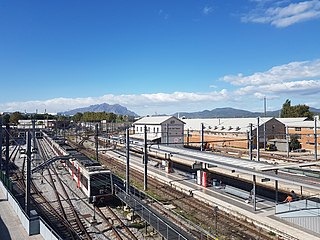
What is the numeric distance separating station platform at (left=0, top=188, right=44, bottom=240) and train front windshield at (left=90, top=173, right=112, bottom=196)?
4.17 metres

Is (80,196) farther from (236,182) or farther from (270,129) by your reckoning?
(270,129)

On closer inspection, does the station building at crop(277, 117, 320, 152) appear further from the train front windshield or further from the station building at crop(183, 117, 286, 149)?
the train front windshield

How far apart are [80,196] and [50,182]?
570 centimetres

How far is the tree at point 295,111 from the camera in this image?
6500 centimetres

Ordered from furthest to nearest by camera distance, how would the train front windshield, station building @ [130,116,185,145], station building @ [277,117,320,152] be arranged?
station building @ [130,116,185,145] < station building @ [277,117,320,152] < the train front windshield

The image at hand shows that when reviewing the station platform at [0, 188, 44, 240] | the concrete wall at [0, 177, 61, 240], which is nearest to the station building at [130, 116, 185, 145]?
the station platform at [0, 188, 44, 240]

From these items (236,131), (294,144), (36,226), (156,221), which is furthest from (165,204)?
(294,144)

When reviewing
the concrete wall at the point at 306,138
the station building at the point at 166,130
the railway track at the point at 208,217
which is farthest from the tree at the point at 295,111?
the railway track at the point at 208,217

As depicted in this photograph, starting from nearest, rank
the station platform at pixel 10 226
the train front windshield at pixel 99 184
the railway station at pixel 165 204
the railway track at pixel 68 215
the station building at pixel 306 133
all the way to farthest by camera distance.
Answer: the station platform at pixel 10 226 → the railway station at pixel 165 204 → the railway track at pixel 68 215 → the train front windshield at pixel 99 184 → the station building at pixel 306 133

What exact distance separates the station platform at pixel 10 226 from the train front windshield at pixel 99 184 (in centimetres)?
417

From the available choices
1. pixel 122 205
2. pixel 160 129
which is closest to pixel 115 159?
pixel 160 129

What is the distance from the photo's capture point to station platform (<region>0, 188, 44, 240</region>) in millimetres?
12374

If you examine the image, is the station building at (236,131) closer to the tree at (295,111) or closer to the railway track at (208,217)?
the railway track at (208,217)

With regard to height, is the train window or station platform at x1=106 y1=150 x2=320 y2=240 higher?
the train window
